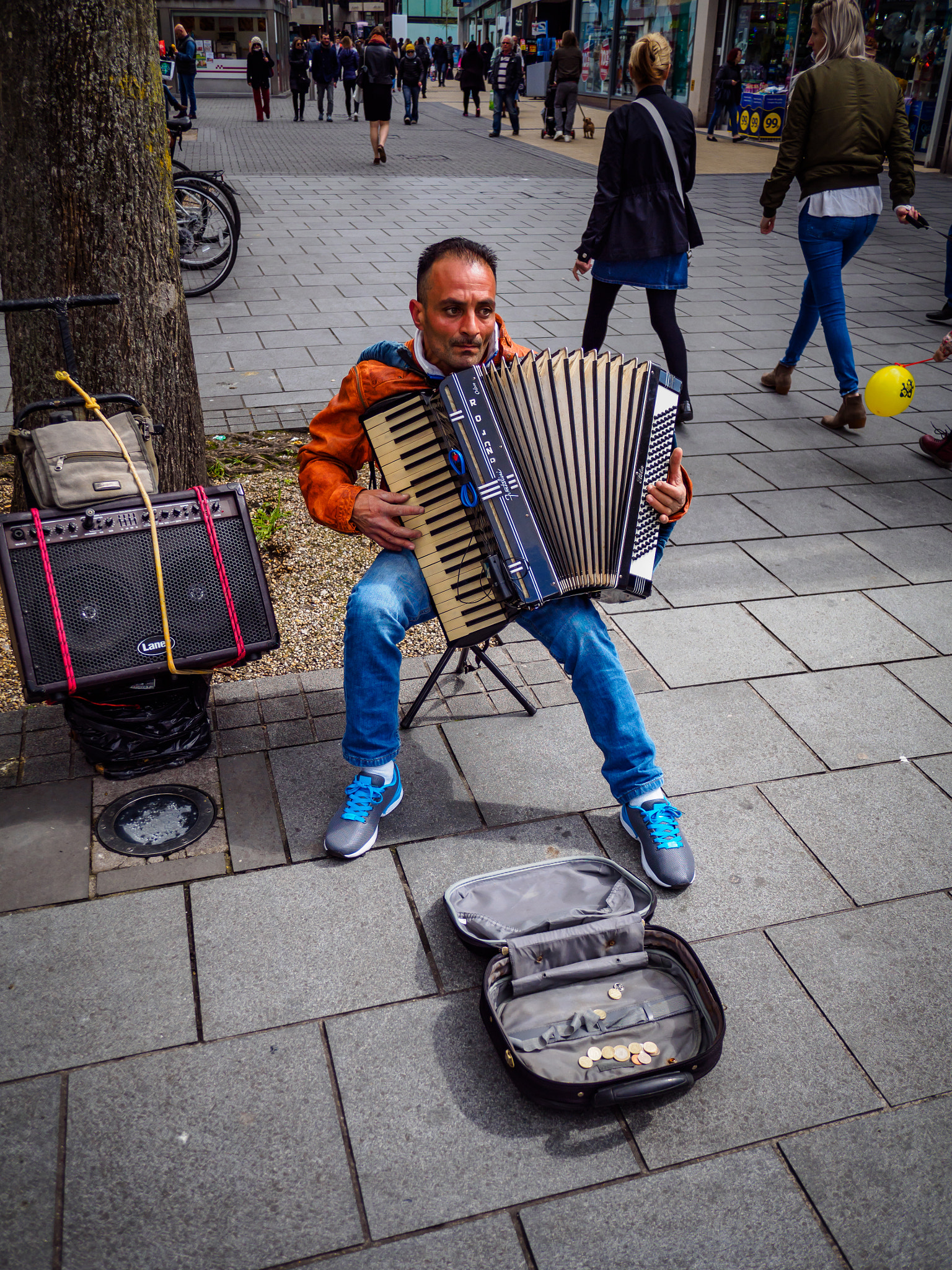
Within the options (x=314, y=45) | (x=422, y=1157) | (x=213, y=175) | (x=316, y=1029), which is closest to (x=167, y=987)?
(x=316, y=1029)

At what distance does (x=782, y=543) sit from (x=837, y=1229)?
304cm

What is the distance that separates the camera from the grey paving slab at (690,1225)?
1.73 meters

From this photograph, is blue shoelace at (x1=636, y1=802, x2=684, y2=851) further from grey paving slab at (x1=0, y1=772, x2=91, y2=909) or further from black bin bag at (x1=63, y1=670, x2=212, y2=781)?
grey paving slab at (x1=0, y1=772, x2=91, y2=909)

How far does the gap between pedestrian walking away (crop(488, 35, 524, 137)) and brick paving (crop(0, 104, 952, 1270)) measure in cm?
1808

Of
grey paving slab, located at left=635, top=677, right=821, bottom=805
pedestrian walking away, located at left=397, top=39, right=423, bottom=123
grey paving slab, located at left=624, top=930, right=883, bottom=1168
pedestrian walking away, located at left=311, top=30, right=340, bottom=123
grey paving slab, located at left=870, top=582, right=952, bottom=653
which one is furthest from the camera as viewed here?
pedestrian walking away, located at left=311, top=30, right=340, bottom=123

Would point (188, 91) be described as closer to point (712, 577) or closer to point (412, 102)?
point (412, 102)

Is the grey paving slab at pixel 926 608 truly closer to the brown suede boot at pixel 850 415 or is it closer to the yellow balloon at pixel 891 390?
the yellow balloon at pixel 891 390

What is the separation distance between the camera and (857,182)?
5086mm

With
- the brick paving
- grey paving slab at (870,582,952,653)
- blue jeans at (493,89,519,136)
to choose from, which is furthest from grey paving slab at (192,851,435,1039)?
blue jeans at (493,89,519,136)

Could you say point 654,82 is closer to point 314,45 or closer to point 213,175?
point 213,175

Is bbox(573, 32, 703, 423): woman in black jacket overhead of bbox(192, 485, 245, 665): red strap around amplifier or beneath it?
overhead

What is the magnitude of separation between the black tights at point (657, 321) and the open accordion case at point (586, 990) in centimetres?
352

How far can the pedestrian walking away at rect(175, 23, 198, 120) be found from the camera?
20547mm

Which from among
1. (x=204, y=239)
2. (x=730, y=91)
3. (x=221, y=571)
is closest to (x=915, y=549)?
(x=221, y=571)
